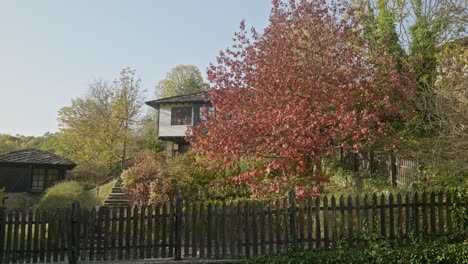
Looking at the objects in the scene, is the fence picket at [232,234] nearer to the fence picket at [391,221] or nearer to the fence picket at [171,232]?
the fence picket at [171,232]

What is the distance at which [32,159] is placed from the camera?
28.1 meters

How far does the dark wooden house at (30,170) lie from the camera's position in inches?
1084

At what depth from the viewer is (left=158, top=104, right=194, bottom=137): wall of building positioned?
100ft

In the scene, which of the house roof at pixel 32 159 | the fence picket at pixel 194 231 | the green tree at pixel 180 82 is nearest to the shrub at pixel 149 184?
the fence picket at pixel 194 231

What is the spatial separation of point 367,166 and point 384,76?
19.9 feet

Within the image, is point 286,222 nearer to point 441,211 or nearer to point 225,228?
point 225,228

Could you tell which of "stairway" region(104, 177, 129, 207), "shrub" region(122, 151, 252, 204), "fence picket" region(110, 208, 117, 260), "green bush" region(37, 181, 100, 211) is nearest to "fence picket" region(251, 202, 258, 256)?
"fence picket" region(110, 208, 117, 260)

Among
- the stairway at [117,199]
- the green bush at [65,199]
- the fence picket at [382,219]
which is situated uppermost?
the fence picket at [382,219]

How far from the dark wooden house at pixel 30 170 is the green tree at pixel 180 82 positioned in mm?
29403

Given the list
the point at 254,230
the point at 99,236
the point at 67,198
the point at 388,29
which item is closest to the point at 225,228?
the point at 254,230

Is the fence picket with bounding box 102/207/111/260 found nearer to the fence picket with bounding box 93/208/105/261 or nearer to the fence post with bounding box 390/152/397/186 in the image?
the fence picket with bounding box 93/208/105/261

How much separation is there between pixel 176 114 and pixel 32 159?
12428 mm

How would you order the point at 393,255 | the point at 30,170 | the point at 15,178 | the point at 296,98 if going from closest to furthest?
1. the point at 393,255
2. the point at 296,98
3. the point at 15,178
4. the point at 30,170

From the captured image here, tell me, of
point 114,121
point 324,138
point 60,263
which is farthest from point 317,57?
point 114,121
